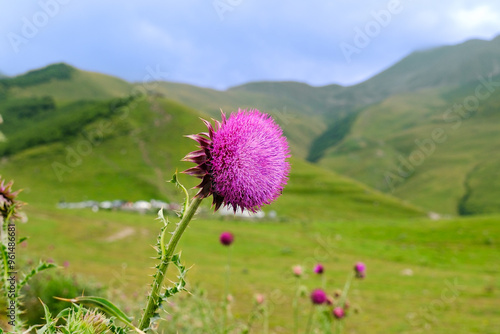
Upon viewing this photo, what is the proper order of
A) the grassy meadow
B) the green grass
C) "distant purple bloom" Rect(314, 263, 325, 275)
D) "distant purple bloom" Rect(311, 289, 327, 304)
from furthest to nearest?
1. the grassy meadow
2. the green grass
3. "distant purple bloom" Rect(314, 263, 325, 275)
4. "distant purple bloom" Rect(311, 289, 327, 304)

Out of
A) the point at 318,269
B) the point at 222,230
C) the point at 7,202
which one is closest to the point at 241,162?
the point at 7,202

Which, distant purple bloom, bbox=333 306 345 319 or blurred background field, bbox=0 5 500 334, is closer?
distant purple bloom, bbox=333 306 345 319

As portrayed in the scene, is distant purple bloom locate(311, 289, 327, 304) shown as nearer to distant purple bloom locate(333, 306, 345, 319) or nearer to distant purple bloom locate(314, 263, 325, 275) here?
distant purple bloom locate(333, 306, 345, 319)

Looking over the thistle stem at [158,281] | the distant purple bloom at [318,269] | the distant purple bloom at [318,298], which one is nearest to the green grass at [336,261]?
the distant purple bloom at [318,269]

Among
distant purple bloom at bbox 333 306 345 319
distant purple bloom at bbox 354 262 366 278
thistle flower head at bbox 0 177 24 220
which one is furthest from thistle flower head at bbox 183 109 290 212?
distant purple bloom at bbox 354 262 366 278

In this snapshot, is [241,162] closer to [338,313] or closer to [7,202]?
[7,202]

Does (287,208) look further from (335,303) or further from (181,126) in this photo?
(335,303)

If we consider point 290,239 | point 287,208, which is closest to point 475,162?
point 287,208

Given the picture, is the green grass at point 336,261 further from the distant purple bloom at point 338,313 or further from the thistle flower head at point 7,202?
the thistle flower head at point 7,202
